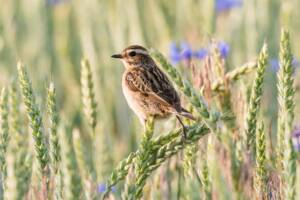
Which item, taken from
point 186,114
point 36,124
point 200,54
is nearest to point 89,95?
point 186,114

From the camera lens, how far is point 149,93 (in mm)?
4156

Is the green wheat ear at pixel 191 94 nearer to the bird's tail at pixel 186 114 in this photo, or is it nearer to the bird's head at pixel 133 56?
the bird's tail at pixel 186 114

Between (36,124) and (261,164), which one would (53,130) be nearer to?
(36,124)

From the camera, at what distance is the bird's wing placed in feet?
12.6

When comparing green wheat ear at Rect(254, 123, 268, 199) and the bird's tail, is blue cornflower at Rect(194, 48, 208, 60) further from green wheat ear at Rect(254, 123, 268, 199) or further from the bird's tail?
green wheat ear at Rect(254, 123, 268, 199)

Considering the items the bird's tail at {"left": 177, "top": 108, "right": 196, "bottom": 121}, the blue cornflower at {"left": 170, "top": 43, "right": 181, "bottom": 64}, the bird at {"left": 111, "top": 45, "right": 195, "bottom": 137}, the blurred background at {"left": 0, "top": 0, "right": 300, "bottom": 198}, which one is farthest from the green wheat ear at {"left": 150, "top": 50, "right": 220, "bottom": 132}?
the blurred background at {"left": 0, "top": 0, "right": 300, "bottom": 198}

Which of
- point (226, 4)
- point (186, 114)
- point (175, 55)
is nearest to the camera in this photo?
point (186, 114)

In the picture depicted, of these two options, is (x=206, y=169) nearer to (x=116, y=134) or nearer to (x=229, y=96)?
(x=229, y=96)

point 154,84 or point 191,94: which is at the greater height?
point 154,84

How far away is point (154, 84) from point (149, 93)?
0.22 ft

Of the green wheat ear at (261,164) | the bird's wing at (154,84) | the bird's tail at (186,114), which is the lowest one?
the green wheat ear at (261,164)

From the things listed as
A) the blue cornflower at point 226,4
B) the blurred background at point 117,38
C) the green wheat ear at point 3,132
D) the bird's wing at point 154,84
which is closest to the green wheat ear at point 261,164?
the green wheat ear at point 3,132

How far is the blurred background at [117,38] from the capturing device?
663 cm

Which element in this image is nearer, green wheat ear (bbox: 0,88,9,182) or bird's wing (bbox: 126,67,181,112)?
green wheat ear (bbox: 0,88,9,182)
